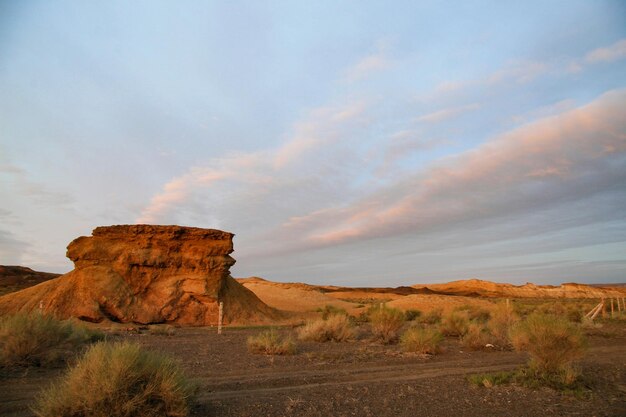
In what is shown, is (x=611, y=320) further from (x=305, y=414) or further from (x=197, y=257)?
(x=305, y=414)

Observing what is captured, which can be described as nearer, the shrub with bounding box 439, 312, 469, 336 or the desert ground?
the desert ground

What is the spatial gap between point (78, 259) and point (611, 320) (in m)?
31.7

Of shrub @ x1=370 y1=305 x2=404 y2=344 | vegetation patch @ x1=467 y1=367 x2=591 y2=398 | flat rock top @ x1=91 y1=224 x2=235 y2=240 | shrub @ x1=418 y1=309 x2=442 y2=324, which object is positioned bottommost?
shrub @ x1=418 y1=309 x2=442 y2=324

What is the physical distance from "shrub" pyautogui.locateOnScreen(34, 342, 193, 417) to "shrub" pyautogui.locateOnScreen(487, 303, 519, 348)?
1334 centimetres

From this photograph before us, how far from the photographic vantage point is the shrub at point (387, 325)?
56.5ft

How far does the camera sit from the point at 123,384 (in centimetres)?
605

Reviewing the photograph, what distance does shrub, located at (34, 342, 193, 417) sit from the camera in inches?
227

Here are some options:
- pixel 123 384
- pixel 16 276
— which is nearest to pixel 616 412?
pixel 123 384

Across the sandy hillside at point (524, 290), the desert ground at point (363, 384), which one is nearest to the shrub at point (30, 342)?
the desert ground at point (363, 384)

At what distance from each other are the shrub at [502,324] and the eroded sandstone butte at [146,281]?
13144 millimetres

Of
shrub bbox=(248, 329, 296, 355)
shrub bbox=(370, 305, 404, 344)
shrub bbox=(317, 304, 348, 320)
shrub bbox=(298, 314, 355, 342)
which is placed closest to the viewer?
shrub bbox=(248, 329, 296, 355)

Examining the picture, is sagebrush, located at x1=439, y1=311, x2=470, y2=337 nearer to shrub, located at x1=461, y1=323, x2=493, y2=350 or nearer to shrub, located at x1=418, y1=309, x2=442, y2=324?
shrub, located at x1=461, y1=323, x2=493, y2=350

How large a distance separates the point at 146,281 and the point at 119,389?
20.5 meters

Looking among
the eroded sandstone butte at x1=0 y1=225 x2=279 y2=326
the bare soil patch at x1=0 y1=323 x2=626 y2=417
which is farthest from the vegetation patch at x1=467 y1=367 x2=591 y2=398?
the eroded sandstone butte at x1=0 y1=225 x2=279 y2=326
